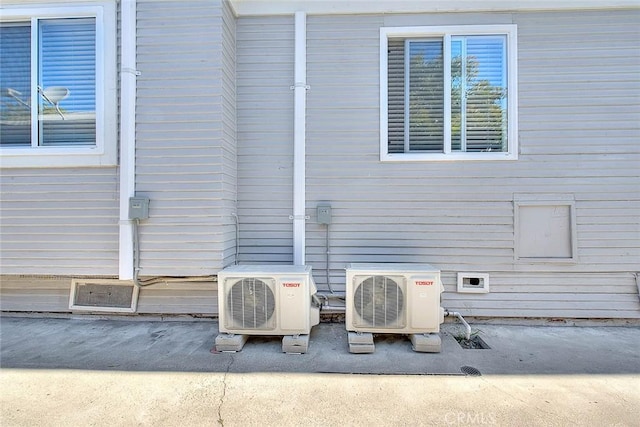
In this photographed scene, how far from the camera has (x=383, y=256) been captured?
334 centimetres

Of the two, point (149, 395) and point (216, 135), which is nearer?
point (149, 395)

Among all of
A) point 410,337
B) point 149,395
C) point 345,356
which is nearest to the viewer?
point 149,395

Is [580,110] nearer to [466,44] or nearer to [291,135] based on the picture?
[466,44]

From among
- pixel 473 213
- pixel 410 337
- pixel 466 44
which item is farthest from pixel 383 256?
pixel 466 44

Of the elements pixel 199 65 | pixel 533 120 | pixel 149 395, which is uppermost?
pixel 199 65

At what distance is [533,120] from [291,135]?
269 centimetres

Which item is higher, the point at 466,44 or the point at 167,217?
the point at 466,44

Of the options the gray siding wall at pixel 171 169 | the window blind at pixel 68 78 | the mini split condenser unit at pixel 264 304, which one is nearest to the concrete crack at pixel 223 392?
the mini split condenser unit at pixel 264 304

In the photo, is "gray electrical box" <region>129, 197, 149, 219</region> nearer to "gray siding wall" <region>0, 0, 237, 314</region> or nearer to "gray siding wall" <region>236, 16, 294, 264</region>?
"gray siding wall" <region>0, 0, 237, 314</region>

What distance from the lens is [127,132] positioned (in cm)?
300

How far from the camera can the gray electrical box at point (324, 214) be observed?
3.29m

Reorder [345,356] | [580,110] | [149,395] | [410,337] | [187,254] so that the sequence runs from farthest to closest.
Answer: [580,110] < [187,254] < [410,337] < [345,356] < [149,395]

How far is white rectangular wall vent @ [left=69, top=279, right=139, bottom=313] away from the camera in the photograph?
3.34 meters

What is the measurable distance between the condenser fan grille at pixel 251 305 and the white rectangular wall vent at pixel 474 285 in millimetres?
2074
